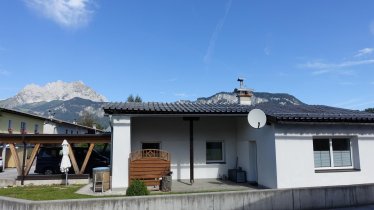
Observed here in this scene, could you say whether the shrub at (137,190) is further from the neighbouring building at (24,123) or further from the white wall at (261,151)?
the neighbouring building at (24,123)

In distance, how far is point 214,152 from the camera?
16219 millimetres

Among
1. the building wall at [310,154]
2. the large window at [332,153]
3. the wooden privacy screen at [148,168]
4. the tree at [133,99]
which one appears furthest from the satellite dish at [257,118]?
the tree at [133,99]

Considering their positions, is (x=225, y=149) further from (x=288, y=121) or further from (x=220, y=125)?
(x=288, y=121)

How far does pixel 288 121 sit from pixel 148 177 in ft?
18.8

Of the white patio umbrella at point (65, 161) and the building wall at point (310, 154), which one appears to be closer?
the building wall at point (310, 154)

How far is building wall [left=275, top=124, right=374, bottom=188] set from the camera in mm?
12059

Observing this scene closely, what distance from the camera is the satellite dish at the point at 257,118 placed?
1223 cm

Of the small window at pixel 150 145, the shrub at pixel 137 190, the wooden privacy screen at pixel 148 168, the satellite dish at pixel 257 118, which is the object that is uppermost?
the satellite dish at pixel 257 118

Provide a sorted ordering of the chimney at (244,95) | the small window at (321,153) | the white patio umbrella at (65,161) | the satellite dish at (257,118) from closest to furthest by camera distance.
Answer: the satellite dish at (257,118) → the small window at (321,153) → the white patio umbrella at (65,161) → the chimney at (244,95)

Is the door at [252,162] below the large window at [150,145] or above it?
below

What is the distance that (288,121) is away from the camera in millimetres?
12000

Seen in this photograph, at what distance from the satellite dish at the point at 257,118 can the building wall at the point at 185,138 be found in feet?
13.5

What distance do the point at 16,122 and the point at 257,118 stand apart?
86.3ft

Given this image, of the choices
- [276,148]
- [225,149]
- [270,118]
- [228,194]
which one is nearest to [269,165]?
[276,148]
